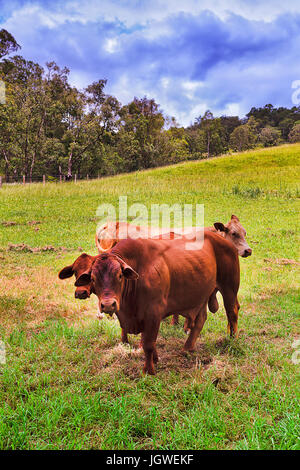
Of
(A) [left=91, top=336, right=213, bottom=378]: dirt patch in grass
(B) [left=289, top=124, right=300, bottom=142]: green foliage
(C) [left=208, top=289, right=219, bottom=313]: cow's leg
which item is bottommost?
(A) [left=91, top=336, right=213, bottom=378]: dirt patch in grass

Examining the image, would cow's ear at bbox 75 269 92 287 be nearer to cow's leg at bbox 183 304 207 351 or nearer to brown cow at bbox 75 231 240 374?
brown cow at bbox 75 231 240 374

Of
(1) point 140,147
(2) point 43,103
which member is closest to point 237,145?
(1) point 140,147

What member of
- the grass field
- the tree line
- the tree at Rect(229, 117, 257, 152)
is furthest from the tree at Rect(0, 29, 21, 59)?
the tree at Rect(229, 117, 257, 152)

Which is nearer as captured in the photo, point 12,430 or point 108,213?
point 12,430

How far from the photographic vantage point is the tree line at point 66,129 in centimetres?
3491

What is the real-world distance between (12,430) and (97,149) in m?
41.3

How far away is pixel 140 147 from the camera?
51.0m

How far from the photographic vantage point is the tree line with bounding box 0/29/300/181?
34.9 metres

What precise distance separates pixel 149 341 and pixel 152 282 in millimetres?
674

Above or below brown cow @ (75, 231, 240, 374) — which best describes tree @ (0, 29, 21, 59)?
above

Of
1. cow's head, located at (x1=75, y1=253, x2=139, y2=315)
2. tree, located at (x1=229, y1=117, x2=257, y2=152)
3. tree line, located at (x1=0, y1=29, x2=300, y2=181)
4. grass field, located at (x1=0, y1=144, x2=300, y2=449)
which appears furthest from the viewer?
tree, located at (x1=229, y1=117, x2=257, y2=152)

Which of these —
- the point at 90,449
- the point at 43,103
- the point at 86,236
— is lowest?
the point at 90,449

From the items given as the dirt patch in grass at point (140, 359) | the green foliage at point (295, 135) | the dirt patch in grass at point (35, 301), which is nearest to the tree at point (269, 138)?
the green foliage at point (295, 135)

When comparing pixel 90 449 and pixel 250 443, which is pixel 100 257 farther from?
pixel 250 443
